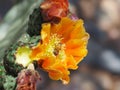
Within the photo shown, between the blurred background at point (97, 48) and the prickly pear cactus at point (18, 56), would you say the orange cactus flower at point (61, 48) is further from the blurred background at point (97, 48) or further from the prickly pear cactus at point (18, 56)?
the blurred background at point (97, 48)

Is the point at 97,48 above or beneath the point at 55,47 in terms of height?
beneath

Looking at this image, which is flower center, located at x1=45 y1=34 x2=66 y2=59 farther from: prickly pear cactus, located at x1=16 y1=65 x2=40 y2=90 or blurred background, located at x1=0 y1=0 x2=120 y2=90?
blurred background, located at x1=0 y1=0 x2=120 y2=90

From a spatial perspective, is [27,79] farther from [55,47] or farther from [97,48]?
[97,48]

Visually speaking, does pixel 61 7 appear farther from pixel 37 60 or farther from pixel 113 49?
pixel 113 49

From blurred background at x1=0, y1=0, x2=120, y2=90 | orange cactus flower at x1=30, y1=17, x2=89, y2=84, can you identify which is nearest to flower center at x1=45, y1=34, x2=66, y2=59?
orange cactus flower at x1=30, y1=17, x2=89, y2=84

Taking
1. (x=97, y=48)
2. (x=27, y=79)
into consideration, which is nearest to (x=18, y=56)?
(x=27, y=79)

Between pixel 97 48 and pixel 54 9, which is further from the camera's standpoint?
pixel 97 48
